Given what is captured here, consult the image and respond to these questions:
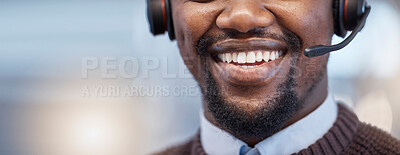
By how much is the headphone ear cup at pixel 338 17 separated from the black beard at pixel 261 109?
11cm

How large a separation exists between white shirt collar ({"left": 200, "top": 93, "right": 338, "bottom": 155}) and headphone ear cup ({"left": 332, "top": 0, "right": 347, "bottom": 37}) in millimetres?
168

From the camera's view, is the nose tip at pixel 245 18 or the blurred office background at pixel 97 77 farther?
the blurred office background at pixel 97 77

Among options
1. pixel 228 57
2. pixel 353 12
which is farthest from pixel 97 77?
pixel 353 12

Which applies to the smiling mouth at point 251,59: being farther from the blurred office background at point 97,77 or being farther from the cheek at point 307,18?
the blurred office background at point 97,77

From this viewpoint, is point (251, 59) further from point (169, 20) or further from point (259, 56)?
point (169, 20)

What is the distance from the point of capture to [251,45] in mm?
880

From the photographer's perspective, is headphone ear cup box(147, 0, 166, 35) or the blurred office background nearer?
headphone ear cup box(147, 0, 166, 35)

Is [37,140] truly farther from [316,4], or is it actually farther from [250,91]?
[316,4]

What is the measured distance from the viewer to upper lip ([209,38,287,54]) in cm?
88

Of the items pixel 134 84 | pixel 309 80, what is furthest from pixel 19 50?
pixel 309 80

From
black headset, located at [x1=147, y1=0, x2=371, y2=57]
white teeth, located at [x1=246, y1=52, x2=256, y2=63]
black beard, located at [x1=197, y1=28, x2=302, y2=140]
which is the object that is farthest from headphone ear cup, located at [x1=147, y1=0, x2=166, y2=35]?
white teeth, located at [x1=246, y1=52, x2=256, y2=63]

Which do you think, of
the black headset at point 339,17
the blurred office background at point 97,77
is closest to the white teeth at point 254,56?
the black headset at point 339,17

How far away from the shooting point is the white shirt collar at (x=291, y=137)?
3.12ft

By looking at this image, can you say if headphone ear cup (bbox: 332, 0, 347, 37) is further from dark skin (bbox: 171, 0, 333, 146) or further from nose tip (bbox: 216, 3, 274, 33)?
nose tip (bbox: 216, 3, 274, 33)
